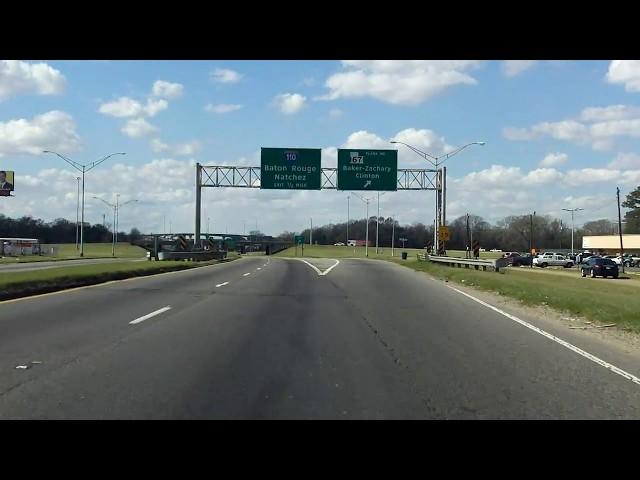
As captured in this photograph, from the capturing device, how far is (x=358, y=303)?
69.5 feet

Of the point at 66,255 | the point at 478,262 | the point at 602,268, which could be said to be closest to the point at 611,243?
the point at 602,268

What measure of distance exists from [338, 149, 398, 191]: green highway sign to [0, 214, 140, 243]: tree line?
12251 cm

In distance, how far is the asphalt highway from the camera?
7.54 meters

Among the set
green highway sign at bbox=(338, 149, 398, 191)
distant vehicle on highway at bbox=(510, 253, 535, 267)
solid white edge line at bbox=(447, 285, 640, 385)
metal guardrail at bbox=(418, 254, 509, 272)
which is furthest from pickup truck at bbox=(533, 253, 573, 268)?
solid white edge line at bbox=(447, 285, 640, 385)

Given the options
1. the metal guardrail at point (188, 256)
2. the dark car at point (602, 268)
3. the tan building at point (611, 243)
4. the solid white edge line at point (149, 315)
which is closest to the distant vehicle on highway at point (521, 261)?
the dark car at point (602, 268)

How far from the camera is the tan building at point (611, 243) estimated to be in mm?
126750

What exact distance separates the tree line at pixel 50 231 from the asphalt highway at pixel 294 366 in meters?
157

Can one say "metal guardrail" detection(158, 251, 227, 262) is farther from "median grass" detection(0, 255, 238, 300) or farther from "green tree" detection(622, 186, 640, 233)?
"green tree" detection(622, 186, 640, 233)

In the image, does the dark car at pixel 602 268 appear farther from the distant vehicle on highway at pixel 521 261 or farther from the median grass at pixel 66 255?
the median grass at pixel 66 255

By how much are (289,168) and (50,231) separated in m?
143
